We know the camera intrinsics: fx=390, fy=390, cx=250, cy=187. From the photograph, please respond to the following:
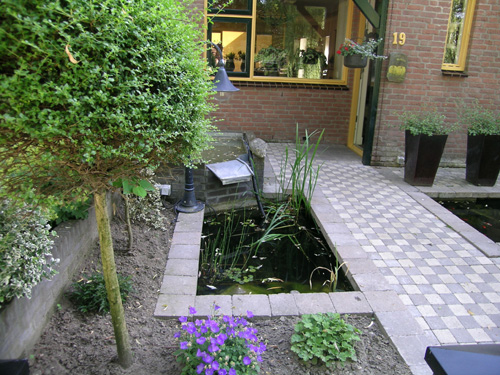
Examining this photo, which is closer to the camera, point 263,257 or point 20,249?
point 20,249

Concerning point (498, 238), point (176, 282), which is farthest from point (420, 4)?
point (176, 282)

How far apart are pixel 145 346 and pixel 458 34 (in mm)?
7042

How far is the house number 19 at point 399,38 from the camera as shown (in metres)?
6.02

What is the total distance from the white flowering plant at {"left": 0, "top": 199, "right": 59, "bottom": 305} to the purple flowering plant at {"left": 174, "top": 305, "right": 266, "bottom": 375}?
82cm

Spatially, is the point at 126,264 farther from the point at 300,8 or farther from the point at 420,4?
the point at 300,8

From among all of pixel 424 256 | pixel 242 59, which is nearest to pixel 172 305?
pixel 424 256

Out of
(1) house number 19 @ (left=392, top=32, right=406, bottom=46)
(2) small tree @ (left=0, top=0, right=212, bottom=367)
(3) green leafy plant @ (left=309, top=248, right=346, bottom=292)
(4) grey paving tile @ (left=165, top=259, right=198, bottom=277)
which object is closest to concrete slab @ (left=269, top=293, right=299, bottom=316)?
(3) green leafy plant @ (left=309, top=248, right=346, bottom=292)

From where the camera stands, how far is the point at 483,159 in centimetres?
551

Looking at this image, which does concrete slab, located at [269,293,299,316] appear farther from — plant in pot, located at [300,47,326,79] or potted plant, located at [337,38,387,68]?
plant in pot, located at [300,47,326,79]

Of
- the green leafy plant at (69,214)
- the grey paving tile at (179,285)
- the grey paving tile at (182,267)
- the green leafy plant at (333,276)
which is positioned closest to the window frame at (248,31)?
the green leafy plant at (333,276)

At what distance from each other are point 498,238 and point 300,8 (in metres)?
5.67

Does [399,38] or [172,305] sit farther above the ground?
[399,38]

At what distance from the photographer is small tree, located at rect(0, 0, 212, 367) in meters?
1.24

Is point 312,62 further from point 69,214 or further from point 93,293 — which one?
point 93,293
